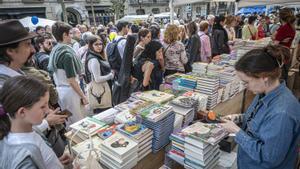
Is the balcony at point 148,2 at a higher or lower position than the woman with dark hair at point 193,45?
higher

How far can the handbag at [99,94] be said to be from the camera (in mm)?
3082

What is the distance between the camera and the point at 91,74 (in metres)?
3.03

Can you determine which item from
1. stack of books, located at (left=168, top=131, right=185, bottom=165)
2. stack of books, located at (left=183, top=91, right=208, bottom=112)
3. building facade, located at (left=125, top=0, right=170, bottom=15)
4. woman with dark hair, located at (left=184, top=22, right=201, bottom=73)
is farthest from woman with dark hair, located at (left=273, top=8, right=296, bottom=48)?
building facade, located at (left=125, top=0, right=170, bottom=15)

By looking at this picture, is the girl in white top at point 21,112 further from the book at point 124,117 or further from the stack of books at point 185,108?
the stack of books at point 185,108

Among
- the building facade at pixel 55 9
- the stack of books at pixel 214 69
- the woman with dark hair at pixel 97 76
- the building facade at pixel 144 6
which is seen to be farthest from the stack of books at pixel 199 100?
the building facade at pixel 144 6

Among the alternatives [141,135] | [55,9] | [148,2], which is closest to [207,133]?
[141,135]

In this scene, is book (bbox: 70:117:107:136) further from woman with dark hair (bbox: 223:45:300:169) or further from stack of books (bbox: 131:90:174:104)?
woman with dark hair (bbox: 223:45:300:169)

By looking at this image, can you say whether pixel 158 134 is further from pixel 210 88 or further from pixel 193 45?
pixel 193 45

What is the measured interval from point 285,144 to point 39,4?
25.5m

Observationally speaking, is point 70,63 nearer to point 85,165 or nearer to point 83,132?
point 83,132

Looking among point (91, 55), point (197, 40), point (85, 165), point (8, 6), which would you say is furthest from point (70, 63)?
point (8, 6)

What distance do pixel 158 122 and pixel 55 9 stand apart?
2528cm

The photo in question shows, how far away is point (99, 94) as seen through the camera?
3100 millimetres

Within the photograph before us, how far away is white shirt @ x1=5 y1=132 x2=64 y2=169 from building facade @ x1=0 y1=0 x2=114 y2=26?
918 inches
